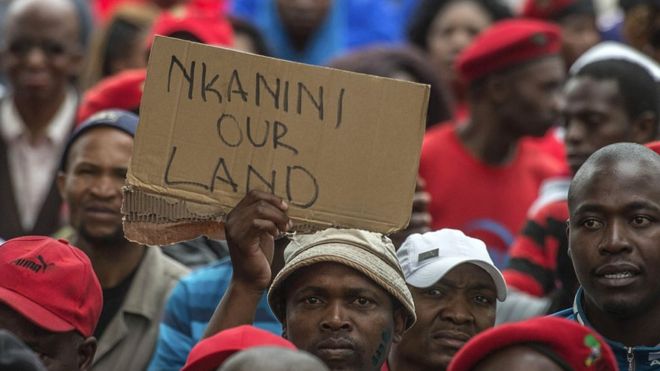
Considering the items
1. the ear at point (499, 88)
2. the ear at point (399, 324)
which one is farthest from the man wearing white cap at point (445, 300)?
the ear at point (499, 88)

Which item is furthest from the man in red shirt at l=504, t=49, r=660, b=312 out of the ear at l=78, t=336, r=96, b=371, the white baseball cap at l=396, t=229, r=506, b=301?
the ear at l=78, t=336, r=96, b=371

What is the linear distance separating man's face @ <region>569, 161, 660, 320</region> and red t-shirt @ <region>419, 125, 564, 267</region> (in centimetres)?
292

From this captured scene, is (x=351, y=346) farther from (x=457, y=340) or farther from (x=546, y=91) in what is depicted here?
(x=546, y=91)

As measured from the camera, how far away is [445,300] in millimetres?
5750

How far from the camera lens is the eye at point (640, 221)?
17.0ft

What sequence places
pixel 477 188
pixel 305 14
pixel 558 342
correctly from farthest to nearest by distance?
pixel 305 14, pixel 477 188, pixel 558 342

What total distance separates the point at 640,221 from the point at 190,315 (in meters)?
1.95

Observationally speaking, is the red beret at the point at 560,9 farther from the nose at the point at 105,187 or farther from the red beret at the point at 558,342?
the red beret at the point at 558,342

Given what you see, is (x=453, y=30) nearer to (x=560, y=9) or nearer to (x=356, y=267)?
(x=560, y=9)

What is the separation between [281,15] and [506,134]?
2.34 meters

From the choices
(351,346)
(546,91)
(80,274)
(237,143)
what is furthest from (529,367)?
(546,91)

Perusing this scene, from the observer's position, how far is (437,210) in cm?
845

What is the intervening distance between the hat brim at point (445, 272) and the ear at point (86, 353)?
114 cm

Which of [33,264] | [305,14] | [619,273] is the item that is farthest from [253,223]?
[305,14]
